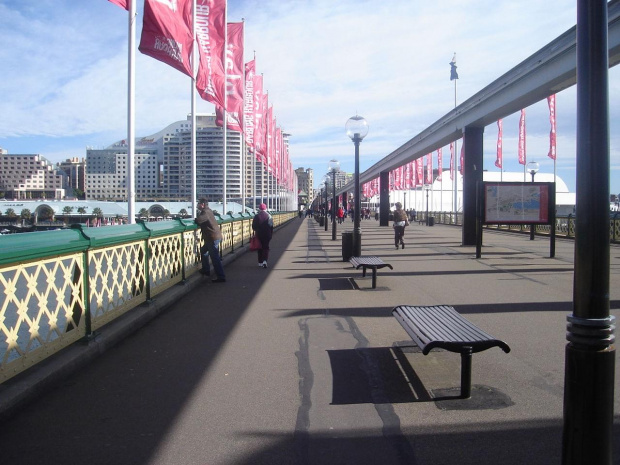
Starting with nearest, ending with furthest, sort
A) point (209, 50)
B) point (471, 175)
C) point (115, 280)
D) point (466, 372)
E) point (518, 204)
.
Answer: point (466, 372)
point (115, 280)
point (209, 50)
point (518, 204)
point (471, 175)

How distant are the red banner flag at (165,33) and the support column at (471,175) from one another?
Answer: 45.8ft

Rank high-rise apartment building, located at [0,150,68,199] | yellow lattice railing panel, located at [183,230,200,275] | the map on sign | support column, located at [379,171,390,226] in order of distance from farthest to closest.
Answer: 1. support column, located at [379,171,390,226]
2. high-rise apartment building, located at [0,150,68,199]
3. the map on sign
4. yellow lattice railing panel, located at [183,230,200,275]

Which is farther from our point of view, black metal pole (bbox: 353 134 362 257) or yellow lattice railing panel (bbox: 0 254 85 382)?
black metal pole (bbox: 353 134 362 257)

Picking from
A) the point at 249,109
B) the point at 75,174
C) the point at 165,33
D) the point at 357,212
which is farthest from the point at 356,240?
the point at 75,174

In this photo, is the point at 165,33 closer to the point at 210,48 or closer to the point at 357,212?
the point at 210,48

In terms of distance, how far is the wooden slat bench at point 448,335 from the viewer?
4469 mm

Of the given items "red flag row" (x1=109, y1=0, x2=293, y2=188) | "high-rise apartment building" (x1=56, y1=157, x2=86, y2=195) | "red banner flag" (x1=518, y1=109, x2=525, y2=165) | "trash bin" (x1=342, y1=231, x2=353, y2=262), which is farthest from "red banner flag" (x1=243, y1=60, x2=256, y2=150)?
"high-rise apartment building" (x1=56, y1=157, x2=86, y2=195)

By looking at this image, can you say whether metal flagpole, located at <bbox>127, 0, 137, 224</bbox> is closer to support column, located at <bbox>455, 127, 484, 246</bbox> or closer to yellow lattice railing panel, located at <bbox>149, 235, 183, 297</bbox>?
yellow lattice railing panel, located at <bbox>149, 235, 183, 297</bbox>

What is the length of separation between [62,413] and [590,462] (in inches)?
147

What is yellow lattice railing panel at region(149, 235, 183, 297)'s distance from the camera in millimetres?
8766

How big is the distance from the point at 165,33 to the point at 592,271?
395 inches

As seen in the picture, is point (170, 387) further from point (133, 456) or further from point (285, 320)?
point (285, 320)

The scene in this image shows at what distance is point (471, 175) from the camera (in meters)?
22.3

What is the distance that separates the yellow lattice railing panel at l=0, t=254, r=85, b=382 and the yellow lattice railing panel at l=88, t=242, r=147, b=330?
16.9 inches
